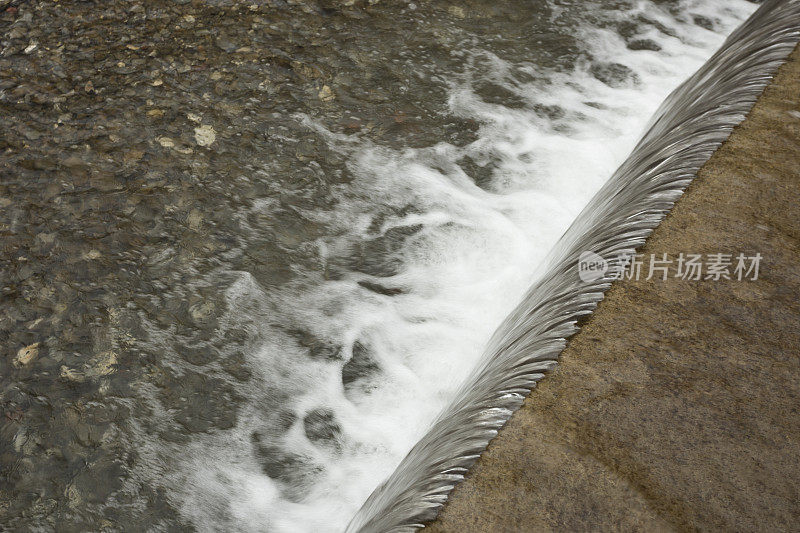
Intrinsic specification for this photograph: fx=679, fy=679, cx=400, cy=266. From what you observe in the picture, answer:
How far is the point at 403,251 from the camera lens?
3.20 metres

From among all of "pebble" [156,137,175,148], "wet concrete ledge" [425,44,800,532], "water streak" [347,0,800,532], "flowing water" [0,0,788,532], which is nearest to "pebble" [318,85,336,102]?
"flowing water" [0,0,788,532]

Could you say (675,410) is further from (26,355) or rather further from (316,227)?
(26,355)

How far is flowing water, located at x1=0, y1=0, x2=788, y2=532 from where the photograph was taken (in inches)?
97.9

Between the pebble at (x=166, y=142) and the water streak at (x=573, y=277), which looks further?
the pebble at (x=166, y=142)

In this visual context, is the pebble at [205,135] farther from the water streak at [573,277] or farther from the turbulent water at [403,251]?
the water streak at [573,277]

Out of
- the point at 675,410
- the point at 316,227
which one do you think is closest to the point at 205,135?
the point at 316,227

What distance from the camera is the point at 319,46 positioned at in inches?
160

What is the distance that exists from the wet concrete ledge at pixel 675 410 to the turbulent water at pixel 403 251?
883 mm

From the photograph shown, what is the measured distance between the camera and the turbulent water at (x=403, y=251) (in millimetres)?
2469

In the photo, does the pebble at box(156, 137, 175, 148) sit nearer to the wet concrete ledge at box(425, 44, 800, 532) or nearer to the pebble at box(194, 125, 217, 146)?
the pebble at box(194, 125, 217, 146)

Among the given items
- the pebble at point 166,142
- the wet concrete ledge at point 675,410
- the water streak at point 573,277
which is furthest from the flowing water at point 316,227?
the wet concrete ledge at point 675,410

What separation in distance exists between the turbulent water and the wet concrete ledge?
2.90 ft

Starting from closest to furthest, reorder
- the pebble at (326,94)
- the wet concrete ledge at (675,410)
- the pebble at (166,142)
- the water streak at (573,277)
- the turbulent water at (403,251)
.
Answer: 1. the wet concrete ledge at (675,410)
2. the water streak at (573,277)
3. the turbulent water at (403,251)
4. the pebble at (166,142)
5. the pebble at (326,94)

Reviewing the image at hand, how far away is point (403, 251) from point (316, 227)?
43cm
